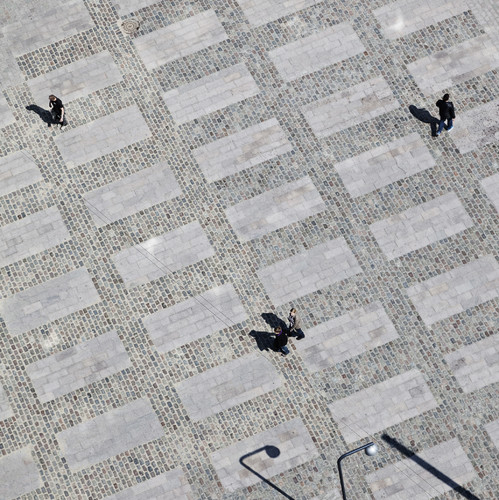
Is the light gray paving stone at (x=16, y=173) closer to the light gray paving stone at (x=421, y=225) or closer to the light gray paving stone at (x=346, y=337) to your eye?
the light gray paving stone at (x=346, y=337)

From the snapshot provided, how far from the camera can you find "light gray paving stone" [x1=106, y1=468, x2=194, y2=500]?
21.5 meters

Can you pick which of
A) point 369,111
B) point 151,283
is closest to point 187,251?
point 151,283

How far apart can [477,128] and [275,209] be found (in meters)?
7.60

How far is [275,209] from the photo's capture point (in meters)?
23.8

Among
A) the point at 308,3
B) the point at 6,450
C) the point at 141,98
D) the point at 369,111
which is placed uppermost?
the point at 308,3

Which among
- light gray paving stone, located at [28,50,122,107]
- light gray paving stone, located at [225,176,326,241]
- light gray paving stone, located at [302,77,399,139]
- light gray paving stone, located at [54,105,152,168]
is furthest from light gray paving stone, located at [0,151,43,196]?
light gray paving stone, located at [302,77,399,139]

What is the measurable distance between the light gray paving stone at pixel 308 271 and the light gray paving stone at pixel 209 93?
19.9ft

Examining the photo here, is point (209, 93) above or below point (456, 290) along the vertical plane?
above

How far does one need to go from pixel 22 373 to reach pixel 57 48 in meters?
11.6

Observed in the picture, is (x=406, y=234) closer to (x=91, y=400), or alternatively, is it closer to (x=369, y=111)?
(x=369, y=111)

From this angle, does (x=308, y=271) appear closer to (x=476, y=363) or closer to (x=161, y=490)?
(x=476, y=363)

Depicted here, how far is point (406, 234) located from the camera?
77.0 feet

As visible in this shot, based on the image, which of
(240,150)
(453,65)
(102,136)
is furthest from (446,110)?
(102,136)

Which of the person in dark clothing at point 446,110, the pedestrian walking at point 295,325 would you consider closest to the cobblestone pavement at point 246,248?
the pedestrian walking at point 295,325
